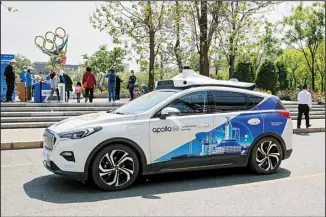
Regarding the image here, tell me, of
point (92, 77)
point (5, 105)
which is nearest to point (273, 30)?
point (92, 77)

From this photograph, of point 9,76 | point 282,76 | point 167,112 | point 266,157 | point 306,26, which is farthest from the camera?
point 282,76

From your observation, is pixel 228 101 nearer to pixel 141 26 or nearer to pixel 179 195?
pixel 179 195

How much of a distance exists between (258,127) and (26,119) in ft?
33.5

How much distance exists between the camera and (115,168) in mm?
5742

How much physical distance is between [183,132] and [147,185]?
100 centimetres

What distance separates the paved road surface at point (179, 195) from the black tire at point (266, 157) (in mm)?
152

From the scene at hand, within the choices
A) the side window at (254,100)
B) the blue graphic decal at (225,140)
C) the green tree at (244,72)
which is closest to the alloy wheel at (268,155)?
the blue graphic decal at (225,140)

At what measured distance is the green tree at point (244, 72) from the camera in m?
35.9

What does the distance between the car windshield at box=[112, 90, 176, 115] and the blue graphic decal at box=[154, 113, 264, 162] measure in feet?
2.62

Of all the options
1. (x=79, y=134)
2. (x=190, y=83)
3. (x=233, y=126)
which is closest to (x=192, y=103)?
(x=190, y=83)

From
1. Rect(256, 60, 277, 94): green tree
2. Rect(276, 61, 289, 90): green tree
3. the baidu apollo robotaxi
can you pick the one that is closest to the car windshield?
the baidu apollo robotaxi

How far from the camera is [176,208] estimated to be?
197 inches

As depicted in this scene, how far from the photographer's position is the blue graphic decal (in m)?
6.18

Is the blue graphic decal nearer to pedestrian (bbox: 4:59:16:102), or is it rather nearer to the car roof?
the car roof
